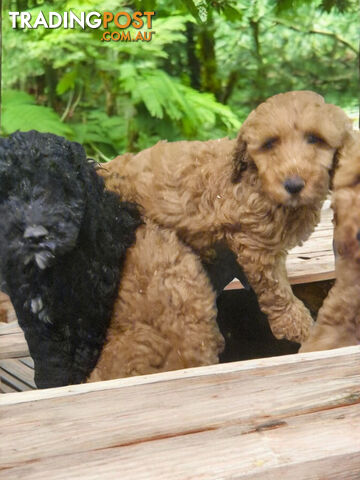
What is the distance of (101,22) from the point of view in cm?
126

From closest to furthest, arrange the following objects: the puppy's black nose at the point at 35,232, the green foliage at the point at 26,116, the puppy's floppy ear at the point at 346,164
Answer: the puppy's black nose at the point at 35,232 → the puppy's floppy ear at the point at 346,164 → the green foliage at the point at 26,116

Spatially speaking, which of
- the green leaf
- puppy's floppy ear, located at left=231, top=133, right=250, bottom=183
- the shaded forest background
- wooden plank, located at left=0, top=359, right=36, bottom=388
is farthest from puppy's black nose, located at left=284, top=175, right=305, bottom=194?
wooden plank, located at left=0, top=359, right=36, bottom=388

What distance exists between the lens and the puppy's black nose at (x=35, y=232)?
1053 mm

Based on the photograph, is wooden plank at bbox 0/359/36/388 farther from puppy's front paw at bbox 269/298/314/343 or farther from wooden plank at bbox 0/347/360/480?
puppy's front paw at bbox 269/298/314/343

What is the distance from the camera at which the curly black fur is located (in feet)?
3.54

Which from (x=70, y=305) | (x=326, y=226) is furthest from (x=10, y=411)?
(x=326, y=226)

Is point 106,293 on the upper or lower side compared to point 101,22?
lower

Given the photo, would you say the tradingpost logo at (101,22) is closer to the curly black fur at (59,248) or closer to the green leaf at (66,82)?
the green leaf at (66,82)

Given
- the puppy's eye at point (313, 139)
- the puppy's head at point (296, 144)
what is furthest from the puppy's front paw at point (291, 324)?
the puppy's eye at point (313, 139)

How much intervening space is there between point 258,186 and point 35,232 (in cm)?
45

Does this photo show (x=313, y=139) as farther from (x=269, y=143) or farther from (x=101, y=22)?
(x=101, y=22)

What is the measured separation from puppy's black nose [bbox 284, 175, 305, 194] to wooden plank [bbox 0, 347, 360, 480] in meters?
0.30

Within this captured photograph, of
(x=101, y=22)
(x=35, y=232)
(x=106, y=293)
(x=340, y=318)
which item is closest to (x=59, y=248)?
(x=35, y=232)

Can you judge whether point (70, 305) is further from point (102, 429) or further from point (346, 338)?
point (346, 338)
